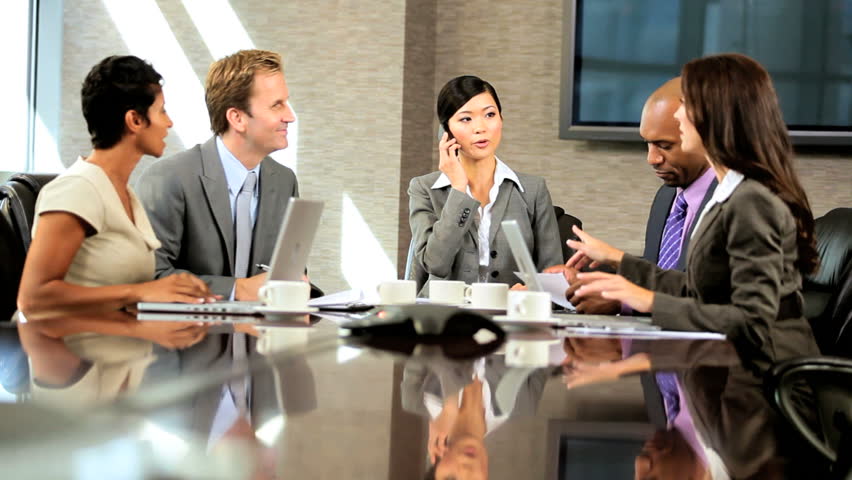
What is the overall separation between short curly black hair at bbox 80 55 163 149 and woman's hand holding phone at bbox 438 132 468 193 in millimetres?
1030

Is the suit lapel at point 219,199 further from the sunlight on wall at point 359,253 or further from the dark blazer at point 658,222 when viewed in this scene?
the sunlight on wall at point 359,253

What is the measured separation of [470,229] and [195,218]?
0.87m

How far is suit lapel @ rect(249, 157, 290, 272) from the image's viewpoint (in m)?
2.83

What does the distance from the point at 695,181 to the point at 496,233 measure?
617 millimetres

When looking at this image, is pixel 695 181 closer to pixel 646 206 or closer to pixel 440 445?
pixel 646 206

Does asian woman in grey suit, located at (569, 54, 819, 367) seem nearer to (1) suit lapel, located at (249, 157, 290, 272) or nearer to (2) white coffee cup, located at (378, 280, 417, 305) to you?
(2) white coffee cup, located at (378, 280, 417, 305)

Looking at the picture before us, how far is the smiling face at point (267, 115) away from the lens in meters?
3.05

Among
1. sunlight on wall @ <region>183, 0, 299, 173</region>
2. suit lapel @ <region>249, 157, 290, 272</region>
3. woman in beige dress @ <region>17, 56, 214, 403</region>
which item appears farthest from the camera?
sunlight on wall @ <region>183, 0, 299, 173</region>

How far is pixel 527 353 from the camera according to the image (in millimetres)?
1476

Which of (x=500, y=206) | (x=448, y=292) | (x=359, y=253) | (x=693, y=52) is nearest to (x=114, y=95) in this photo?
(x=448, y=292)

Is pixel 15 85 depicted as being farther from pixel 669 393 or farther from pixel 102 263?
pixel 669 393

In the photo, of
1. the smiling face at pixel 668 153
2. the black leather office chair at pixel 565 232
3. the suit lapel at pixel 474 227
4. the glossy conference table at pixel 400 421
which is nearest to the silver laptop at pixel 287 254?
the glossy conference table at pixel 400 421

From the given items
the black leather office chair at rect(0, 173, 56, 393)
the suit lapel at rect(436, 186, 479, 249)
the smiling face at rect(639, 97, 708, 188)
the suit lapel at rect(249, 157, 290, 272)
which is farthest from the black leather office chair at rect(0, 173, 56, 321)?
the smiling face at rect(639, 97, 708, 188)

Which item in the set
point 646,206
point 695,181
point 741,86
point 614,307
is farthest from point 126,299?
point 646,206
